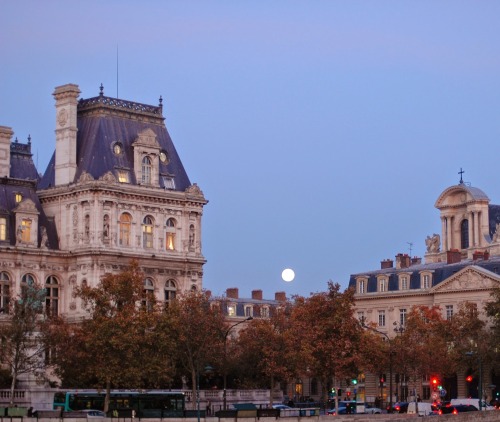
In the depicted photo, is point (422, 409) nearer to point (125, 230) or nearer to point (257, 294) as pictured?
point (125, 230)

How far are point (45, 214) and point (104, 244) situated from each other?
719 cm

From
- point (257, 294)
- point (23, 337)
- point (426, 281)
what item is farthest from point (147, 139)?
point (257, 294)

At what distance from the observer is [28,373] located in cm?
11938

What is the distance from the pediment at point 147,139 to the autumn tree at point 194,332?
55.7 feet

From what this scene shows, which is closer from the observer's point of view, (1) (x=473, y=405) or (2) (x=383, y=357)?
(1) (x=473, y=405)

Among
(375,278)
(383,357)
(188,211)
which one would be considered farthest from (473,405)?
(375,278)

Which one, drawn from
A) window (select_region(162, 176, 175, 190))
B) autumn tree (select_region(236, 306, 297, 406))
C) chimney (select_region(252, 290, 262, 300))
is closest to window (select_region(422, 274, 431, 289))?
chimney (select_region(252, 290, 262, 300))

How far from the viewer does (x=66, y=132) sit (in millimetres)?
133875

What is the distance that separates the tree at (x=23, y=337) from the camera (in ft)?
368

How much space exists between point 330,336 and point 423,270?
4748cm

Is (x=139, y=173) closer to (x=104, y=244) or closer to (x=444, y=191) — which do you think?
(x=104, y=244)

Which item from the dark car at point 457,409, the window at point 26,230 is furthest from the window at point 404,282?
the window at point 26,230

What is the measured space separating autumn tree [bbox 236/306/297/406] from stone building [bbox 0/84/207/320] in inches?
324

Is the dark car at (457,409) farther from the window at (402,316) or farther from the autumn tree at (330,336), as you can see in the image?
the window at (402,316)
